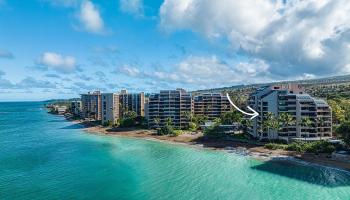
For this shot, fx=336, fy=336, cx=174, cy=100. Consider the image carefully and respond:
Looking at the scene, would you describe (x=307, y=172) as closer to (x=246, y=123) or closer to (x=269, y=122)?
(x=269, y=122)

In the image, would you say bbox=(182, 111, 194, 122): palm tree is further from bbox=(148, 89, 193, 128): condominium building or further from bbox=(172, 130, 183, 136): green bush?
bbox=(172, 130, 183, 136): green bush

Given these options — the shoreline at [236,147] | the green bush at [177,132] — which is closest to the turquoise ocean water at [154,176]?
the shoreline at [236,147]

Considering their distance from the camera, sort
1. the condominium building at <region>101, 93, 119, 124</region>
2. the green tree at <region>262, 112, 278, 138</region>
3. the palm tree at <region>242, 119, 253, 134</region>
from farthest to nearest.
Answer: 1. the condominium building at <region>101, 93, 119, 124</region>
2. the palm tree at <region>242, 119, 253, 134</region>
3. the green tree at <region>262, 112, 278, 138</region>

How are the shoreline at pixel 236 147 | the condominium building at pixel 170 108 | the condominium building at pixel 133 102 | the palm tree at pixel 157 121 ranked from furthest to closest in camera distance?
the condominium building at pixel 133 102 → the condominium building at pixel 170 108 → the palm tree at pixel 157 121 → the shoreline at pixel 236 147

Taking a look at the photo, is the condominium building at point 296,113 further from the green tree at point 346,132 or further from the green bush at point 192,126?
the green bush at point 192,126

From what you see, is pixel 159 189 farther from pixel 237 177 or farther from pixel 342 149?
pixel 342 149

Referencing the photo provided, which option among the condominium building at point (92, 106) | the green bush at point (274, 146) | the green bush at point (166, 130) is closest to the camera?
the green bush at point (274, 146)

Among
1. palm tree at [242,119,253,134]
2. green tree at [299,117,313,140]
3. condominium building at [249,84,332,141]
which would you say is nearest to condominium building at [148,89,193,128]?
palm tree at [242,119,253,134]
